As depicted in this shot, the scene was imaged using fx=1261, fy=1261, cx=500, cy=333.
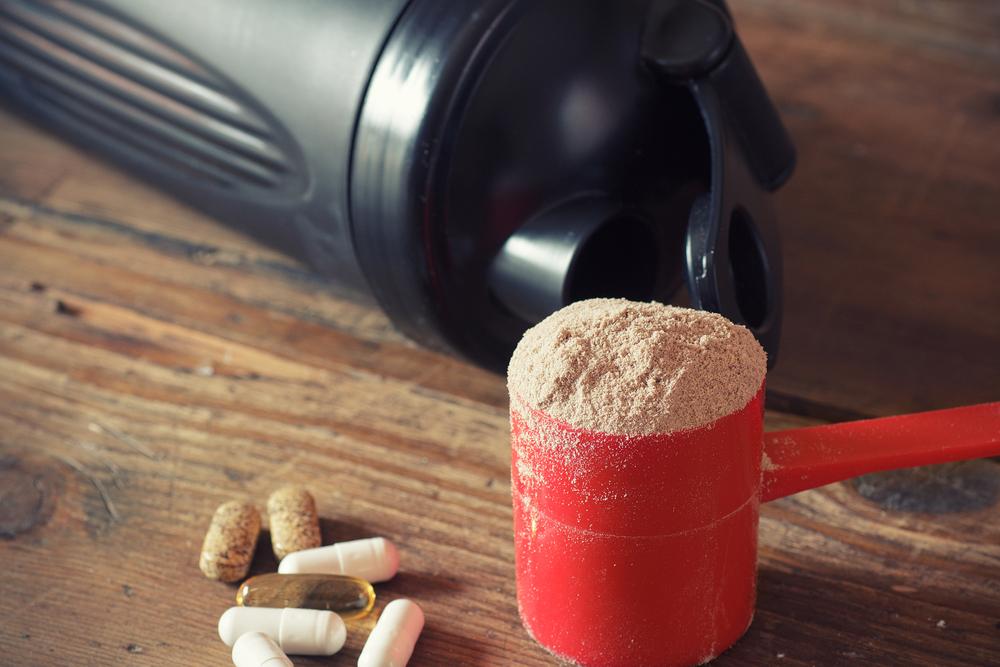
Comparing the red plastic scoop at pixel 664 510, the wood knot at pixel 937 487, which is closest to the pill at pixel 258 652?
the red plastic scoop at pixel 664 510

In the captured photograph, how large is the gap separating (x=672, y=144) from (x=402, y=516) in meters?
0.32

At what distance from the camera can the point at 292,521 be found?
0.79 m

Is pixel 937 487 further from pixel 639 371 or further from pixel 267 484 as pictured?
pixel 267 484

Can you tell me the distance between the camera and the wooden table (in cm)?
75

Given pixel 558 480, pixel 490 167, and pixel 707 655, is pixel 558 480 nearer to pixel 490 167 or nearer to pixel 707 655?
pixel 707 655

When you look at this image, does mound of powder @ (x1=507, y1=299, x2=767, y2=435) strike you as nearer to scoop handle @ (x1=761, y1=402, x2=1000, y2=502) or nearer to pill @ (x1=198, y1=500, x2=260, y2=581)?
scoop handle @ (x1=761, y1=402, x2=1000, y2=502)

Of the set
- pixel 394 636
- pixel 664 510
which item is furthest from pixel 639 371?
pixel 394 636

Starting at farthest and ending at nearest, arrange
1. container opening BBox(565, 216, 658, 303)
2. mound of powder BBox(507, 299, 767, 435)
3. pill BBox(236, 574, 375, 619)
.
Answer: container opening BBox(565, 216, 658, 303) < pill BBox(236, 574, 375, 619) < mound of powder BBox(507, 299, 767, 435)

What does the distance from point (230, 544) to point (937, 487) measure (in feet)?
1.50

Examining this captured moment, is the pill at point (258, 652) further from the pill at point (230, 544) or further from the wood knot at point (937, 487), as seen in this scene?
the wood knot at point (937, 487)

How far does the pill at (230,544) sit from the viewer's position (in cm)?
77

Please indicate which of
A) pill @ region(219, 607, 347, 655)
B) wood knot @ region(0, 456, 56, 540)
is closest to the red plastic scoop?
pill @ region(219, 607, 347, 655)

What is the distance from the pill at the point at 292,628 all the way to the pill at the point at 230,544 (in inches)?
2.1

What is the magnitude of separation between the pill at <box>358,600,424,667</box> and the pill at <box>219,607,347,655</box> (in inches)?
0.8
